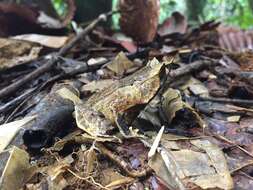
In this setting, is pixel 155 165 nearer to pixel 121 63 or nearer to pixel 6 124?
pixel 6 124

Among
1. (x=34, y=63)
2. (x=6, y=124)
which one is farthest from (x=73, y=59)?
(x=6, y=124)

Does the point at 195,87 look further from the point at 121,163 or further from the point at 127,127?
the point at 121,163

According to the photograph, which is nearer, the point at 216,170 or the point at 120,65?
the point at 216,170

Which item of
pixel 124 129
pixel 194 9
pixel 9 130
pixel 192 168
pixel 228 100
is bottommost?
pixel 194 9

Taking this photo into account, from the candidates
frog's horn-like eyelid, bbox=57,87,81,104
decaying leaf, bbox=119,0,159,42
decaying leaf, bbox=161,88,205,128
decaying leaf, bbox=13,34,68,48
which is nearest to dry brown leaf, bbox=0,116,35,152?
frog's horn-like eyelid, bbox=57,87,81,104

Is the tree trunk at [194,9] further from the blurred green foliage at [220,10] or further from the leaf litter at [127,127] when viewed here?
the leaf litter at [127,127]

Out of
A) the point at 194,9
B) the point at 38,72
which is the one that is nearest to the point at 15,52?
the point at 38,72

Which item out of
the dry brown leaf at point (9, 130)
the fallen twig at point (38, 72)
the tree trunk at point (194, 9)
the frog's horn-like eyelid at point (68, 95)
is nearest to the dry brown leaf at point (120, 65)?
the fallen twig at point (38, 72)
